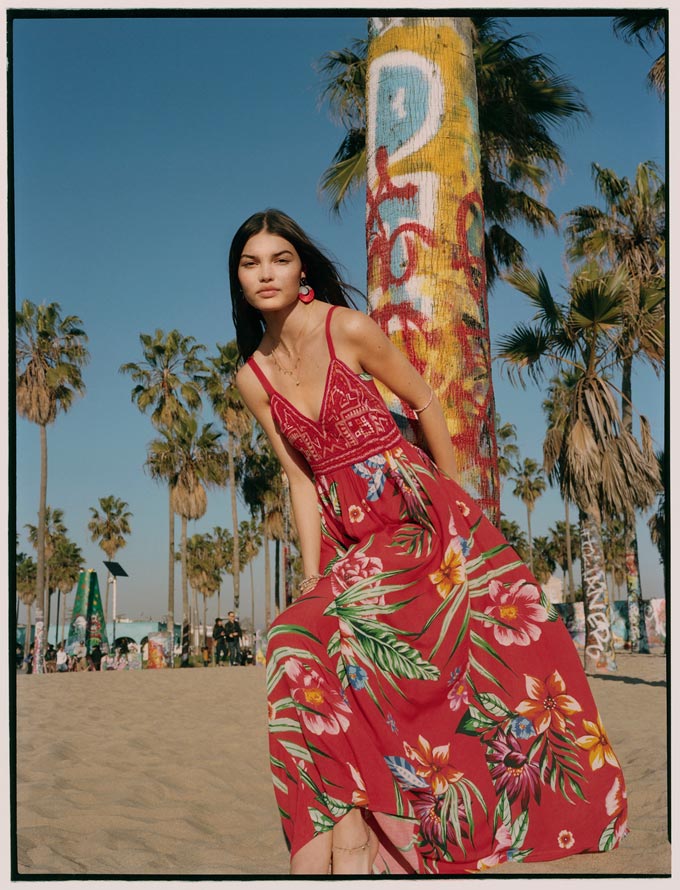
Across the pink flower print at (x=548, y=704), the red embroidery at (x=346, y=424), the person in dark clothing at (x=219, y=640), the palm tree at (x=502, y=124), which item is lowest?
the person in dark clothing at (x=219, y=640)

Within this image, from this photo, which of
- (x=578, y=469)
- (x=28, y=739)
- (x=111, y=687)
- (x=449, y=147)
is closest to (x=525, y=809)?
(x=449, y=147)

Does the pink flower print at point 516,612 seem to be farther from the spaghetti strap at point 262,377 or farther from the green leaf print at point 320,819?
the spaghetti strap at point 262,377

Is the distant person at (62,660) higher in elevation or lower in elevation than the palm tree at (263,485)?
lower

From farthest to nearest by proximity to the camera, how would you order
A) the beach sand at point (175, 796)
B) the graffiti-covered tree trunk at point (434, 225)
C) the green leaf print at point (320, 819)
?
the beach sand at point (175, 796), the graffiti-covered tree trunk at point (434, 225), the green leaf print at point (320, 819)

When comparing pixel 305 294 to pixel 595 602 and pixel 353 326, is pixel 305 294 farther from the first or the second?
pixel 595 602

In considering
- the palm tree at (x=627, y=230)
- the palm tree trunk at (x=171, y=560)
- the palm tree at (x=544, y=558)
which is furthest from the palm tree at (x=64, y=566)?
the palm tree at (x=627, y=230)

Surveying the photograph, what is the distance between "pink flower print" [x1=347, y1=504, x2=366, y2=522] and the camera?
2705 millimetres

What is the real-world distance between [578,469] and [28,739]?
962 centimetres

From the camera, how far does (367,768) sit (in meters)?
2.39

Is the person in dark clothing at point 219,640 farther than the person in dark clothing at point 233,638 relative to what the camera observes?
Yes

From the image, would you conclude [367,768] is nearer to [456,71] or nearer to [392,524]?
[392,524]

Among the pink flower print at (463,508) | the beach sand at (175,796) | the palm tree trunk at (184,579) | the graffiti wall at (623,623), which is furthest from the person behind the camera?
the graffiti wall at (623,623)

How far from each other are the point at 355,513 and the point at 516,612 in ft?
2.11

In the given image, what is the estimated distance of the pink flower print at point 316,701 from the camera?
240 centimetres
